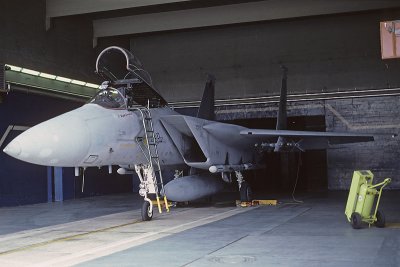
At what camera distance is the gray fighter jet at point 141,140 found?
756 centimetres

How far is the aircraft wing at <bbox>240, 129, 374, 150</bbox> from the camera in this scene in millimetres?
12180

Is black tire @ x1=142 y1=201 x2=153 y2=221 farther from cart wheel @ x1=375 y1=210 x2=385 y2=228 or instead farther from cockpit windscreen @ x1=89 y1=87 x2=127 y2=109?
cart wheel @ x1=375 y1=210 x2=385 y2=228

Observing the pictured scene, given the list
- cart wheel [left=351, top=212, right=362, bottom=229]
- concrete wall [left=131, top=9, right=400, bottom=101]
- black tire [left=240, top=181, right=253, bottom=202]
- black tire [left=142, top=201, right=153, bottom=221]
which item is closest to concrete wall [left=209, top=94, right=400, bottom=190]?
concrete wall [left=131, top=9, right=400, bottom=101]

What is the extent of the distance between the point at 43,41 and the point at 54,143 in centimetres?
946

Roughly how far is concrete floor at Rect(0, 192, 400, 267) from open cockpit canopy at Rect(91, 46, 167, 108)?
8.39ft

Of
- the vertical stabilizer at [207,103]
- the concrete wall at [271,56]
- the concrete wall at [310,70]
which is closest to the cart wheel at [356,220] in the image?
the vertical stabilizer at [207,103]

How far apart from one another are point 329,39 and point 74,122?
1321cm

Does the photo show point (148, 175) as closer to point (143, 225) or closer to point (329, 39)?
point (143, 225)

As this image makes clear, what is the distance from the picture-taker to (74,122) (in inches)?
310

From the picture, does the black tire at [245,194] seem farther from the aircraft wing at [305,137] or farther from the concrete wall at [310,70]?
the concrete wall at [310,70]

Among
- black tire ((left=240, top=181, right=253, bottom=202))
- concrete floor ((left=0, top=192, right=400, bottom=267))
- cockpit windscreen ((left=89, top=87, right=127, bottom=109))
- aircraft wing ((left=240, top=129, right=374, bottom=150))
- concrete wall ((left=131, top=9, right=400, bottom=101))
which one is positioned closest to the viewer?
concrete floor ((left=0, top=192, right=400, bottom=267))

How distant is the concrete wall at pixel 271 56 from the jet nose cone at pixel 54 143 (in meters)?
12.2

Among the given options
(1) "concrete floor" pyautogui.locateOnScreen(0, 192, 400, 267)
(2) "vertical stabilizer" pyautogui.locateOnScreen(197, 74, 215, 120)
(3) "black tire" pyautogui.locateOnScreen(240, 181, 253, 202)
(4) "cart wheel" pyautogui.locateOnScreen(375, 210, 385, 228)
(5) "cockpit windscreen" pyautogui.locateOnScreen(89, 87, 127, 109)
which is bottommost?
(1) "concrete floor" pyautogui.locateOnScreen(0, 192, 400, 267)

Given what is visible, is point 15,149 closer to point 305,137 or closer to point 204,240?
point 204,240
